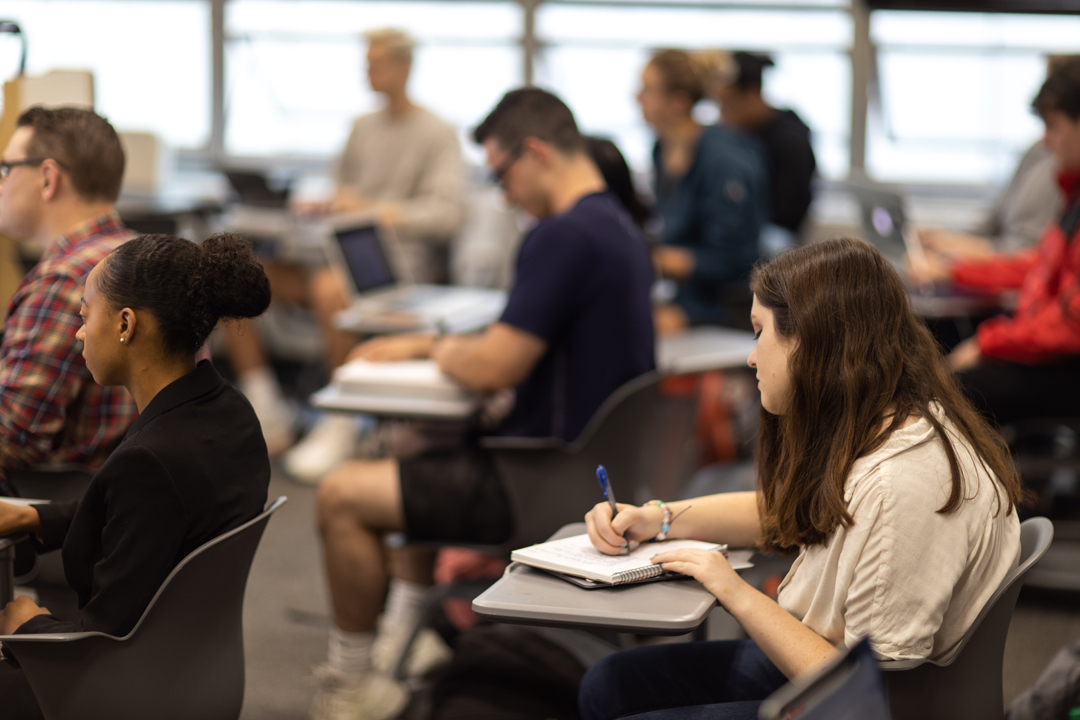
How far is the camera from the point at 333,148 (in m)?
Result: 6.26

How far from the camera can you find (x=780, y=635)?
1321 millimetres

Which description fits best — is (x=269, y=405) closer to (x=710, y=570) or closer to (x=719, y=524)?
(x=719, y=524)

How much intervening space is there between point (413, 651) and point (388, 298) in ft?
4.34

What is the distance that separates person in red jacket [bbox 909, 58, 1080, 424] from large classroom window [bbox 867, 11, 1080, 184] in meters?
2.90

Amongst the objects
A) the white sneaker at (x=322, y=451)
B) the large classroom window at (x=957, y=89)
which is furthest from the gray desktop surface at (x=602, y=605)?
the large classroom window at (x=957, y=89)

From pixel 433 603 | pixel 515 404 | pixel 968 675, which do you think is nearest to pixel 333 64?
pixel 515 404

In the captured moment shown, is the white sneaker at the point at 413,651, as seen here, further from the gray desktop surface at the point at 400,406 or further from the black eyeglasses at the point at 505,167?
the black eyeglasses at the point at 505,167

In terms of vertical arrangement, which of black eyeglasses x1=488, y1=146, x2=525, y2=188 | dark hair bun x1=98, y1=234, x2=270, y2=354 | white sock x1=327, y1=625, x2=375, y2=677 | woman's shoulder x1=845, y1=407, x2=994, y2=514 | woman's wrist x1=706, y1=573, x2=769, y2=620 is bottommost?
white sock x1=327, y1=625, x2=375, y2=677

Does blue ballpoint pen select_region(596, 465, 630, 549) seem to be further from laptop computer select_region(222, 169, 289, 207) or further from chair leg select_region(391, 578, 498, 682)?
laptop computer select_region(222, 169, 289, 207)

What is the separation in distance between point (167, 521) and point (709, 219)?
2640 millimetres

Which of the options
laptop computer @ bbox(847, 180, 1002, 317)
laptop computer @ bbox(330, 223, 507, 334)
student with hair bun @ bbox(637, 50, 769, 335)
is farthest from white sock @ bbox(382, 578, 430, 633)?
laptop computer @ bbox(847, 180, 1002, 317)

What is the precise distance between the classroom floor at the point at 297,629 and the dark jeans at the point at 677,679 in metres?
0.91

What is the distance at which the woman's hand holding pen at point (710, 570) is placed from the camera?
138 centimetres

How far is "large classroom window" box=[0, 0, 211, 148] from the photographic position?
617cm
